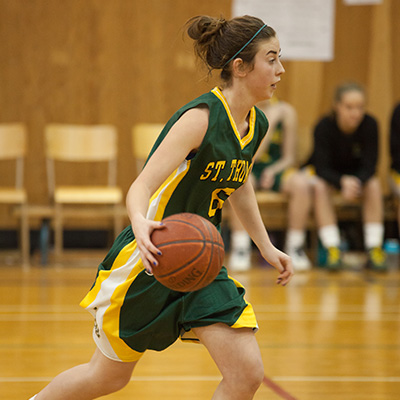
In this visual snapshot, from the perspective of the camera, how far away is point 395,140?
6594 millimetres

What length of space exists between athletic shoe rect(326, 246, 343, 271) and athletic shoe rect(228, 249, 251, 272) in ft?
2.34

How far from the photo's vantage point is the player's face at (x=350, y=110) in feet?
20.2

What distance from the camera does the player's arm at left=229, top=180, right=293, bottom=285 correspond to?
2336 mm

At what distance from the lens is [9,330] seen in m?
4.10

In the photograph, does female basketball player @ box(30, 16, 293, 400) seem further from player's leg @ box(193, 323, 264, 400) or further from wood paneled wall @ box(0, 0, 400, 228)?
wood paneled wall @ box(0, 0, 400, 228)

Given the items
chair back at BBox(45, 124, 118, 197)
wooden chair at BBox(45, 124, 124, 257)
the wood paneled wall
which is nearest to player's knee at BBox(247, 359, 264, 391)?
wooden chair at BBox(45, 124, 124, 257)

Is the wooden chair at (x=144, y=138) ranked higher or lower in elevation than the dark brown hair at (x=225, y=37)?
lower

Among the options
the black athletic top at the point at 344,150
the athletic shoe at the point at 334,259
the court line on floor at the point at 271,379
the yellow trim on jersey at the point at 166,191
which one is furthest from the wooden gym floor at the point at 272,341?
the yellow trim on jersey at the point at 166,191

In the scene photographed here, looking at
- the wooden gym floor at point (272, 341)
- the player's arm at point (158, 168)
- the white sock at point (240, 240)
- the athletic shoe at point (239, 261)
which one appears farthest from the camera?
the white sock at point (240, 240)

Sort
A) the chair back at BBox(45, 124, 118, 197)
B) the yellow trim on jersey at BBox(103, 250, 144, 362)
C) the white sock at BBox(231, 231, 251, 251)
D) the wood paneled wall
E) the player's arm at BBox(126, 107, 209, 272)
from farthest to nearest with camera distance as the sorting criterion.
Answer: the wood paneled wall → the chair back at BBox(45, 124, 118, 197) → the white sock at BBox(231, 231, 251, 251) → the yellow trim on jersey at BBox(103, 250, 144, 362) → the player's arm at BBox(126, 107, 209, 272)

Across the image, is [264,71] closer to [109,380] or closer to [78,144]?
[109,380]

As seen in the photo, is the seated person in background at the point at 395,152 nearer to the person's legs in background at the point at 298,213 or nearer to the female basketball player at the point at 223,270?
the person's legs in background at the point at 298,213

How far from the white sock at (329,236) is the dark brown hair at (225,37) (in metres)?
4.18

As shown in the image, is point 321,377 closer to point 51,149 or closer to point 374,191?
point 374,191
